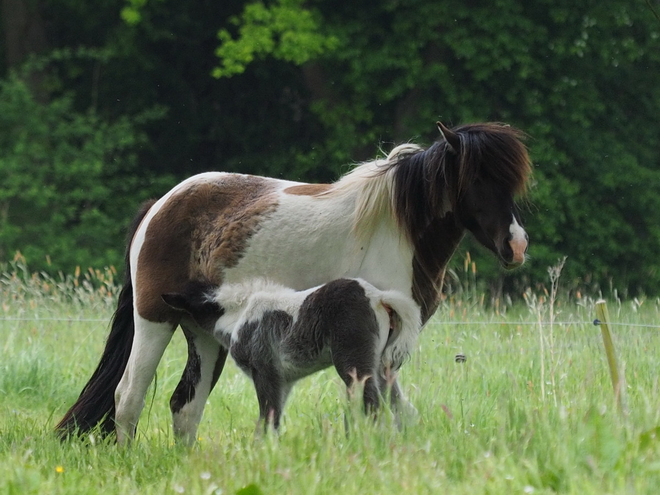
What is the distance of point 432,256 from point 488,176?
1.61 ft

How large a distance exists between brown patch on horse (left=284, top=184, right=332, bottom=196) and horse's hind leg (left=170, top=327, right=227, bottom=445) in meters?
1.03

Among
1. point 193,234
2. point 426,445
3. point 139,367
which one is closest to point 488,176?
point 426,445

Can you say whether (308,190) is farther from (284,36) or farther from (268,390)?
(284,36)

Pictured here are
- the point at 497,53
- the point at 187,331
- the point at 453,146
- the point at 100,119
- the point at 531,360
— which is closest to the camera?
the point at 453,146

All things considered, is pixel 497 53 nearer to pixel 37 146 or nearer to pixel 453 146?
pixel 37 146

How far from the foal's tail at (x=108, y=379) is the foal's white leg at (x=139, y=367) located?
18cm

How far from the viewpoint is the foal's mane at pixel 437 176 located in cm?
485

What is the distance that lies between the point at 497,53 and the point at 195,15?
295 inches

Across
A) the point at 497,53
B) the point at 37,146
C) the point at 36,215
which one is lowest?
the point at 36,215

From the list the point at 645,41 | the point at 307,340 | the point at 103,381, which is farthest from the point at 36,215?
the point at 307,340

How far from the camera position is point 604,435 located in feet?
12.6

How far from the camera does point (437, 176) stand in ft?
16.2

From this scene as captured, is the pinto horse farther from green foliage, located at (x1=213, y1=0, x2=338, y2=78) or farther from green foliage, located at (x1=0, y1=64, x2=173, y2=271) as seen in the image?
green foliage, located at (x1=0, y1=64, x2=173, y2=271)

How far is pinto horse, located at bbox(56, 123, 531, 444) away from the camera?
16.0 feet
